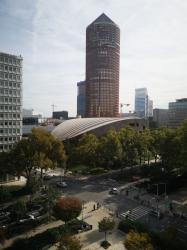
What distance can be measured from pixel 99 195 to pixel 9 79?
40.5 metres

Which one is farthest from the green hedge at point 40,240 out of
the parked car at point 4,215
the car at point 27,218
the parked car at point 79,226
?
the parked car at point 4,215

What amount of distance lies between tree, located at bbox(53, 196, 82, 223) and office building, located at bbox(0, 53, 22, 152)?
39371mm

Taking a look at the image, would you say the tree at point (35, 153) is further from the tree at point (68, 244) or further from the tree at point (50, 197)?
the tree at point (68, 244)

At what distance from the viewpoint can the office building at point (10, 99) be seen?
76.1 metres

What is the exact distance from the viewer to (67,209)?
41.7 m

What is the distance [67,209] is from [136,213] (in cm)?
1493

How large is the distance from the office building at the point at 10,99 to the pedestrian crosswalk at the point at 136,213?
1620 inches

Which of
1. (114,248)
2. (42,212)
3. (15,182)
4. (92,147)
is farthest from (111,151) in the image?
(114,248)

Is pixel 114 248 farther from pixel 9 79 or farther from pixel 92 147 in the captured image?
pixel 9 79

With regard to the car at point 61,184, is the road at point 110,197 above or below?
below

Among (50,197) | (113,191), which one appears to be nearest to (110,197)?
(113,191)

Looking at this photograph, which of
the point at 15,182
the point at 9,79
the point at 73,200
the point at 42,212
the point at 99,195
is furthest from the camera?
the point at 9,79

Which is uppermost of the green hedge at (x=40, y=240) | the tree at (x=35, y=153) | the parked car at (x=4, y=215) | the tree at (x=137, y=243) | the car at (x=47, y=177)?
the tree at (x=35, y=153)

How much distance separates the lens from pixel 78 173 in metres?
81.7
